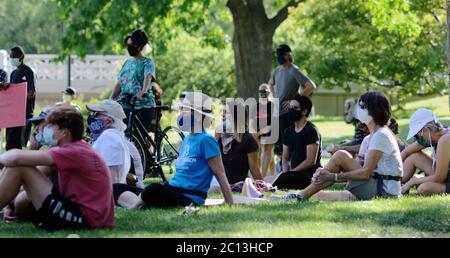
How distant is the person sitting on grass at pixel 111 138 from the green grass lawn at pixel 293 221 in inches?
26.1

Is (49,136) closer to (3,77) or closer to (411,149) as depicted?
(3,77)

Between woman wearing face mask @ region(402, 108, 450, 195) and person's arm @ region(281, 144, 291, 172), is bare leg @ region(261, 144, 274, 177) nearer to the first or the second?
person's arm @ region(281, 144, 291, 172)

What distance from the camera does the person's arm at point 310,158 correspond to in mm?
12188

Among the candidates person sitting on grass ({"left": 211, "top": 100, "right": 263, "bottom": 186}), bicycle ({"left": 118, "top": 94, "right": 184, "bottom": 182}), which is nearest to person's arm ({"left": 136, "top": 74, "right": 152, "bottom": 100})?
bicycle ({"left": 118, "top": 94, "right": 184, "bottom": 182})

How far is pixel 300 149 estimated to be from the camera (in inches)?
489

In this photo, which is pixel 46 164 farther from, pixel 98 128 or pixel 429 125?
pixel 429 125

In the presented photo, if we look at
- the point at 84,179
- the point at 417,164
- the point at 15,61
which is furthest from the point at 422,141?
the point at 15,61

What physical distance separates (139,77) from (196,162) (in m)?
4.03

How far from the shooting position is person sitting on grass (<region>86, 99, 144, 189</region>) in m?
10.0

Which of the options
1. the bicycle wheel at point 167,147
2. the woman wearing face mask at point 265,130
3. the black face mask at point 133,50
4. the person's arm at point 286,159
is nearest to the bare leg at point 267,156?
the woman wearing face mask at point 265,130

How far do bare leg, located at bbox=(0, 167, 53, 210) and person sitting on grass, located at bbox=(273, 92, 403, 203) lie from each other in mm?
3124

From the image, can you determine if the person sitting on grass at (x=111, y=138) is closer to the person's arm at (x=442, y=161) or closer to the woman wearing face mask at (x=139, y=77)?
the woman wearing face mask at (x=139, y=77)

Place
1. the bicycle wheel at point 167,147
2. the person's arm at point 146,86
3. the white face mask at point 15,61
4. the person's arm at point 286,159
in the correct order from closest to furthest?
the person's arm at point 286,159 < the person's arm at point 146,86 < the bicycle wheel at point 167,147 < the white face mask at point 15,61

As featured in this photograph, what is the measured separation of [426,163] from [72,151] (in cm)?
505
